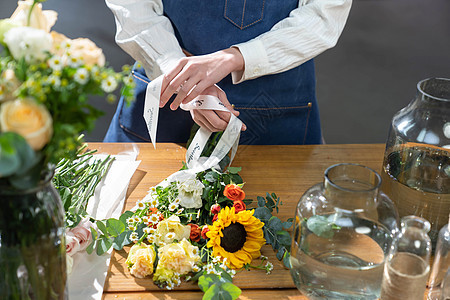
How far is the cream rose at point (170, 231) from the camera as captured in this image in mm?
1129

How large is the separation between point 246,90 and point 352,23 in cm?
349

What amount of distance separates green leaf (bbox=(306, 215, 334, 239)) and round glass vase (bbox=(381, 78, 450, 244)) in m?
0.27

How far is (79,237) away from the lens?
1.15 m

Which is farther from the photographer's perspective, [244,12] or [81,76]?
[244,12]

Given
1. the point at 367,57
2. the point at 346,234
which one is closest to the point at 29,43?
the point at 346,234

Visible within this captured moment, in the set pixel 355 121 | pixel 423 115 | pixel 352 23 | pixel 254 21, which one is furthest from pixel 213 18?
pixel 352 23

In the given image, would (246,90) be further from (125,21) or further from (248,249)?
(248,249)

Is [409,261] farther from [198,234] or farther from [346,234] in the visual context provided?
[198,234]

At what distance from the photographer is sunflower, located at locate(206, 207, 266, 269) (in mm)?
1119

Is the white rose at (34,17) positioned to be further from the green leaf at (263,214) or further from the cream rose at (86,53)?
the green leaf at (263,214)

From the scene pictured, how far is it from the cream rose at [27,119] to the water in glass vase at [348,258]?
0.52m

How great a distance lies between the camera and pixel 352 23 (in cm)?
496

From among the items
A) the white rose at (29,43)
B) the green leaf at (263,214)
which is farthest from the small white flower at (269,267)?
the white rose at (29,43)

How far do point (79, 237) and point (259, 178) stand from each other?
510 mm
